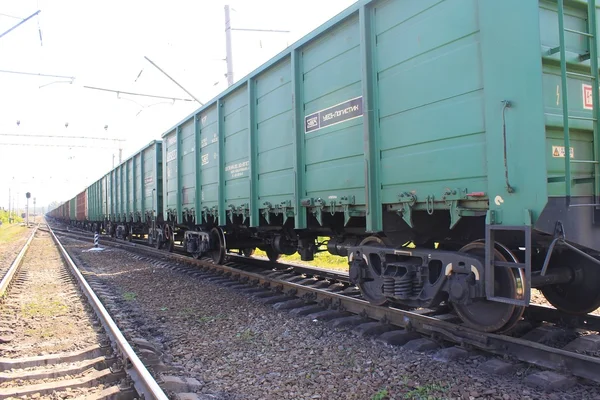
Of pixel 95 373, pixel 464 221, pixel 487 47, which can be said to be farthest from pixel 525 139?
pixel 95 373

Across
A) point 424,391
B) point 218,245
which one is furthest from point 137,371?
point 218,245

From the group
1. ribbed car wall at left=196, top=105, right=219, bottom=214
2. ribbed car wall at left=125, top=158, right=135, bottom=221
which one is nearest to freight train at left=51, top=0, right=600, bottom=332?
ribbed car wall at left=196, top=105, right=219, bottom=214

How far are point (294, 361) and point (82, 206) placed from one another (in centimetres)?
3672

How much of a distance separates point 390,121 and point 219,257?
6.28 m

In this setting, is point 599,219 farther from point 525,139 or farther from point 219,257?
point 219,257

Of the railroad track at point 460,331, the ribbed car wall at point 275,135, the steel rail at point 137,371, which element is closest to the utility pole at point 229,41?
the ribbed car wall at point 275,135

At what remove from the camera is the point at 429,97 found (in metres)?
4.16

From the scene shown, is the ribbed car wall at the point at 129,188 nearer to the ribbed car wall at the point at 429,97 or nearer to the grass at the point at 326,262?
the grass at the point at 326,262

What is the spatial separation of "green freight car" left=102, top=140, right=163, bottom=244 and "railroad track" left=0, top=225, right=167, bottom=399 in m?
6.69

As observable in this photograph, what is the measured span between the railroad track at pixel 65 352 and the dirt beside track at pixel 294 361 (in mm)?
513

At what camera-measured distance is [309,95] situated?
5.92m

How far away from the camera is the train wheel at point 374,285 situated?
196 inches

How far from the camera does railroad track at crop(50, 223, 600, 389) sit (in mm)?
3408

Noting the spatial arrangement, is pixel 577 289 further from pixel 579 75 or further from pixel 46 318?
pixel 46 318
